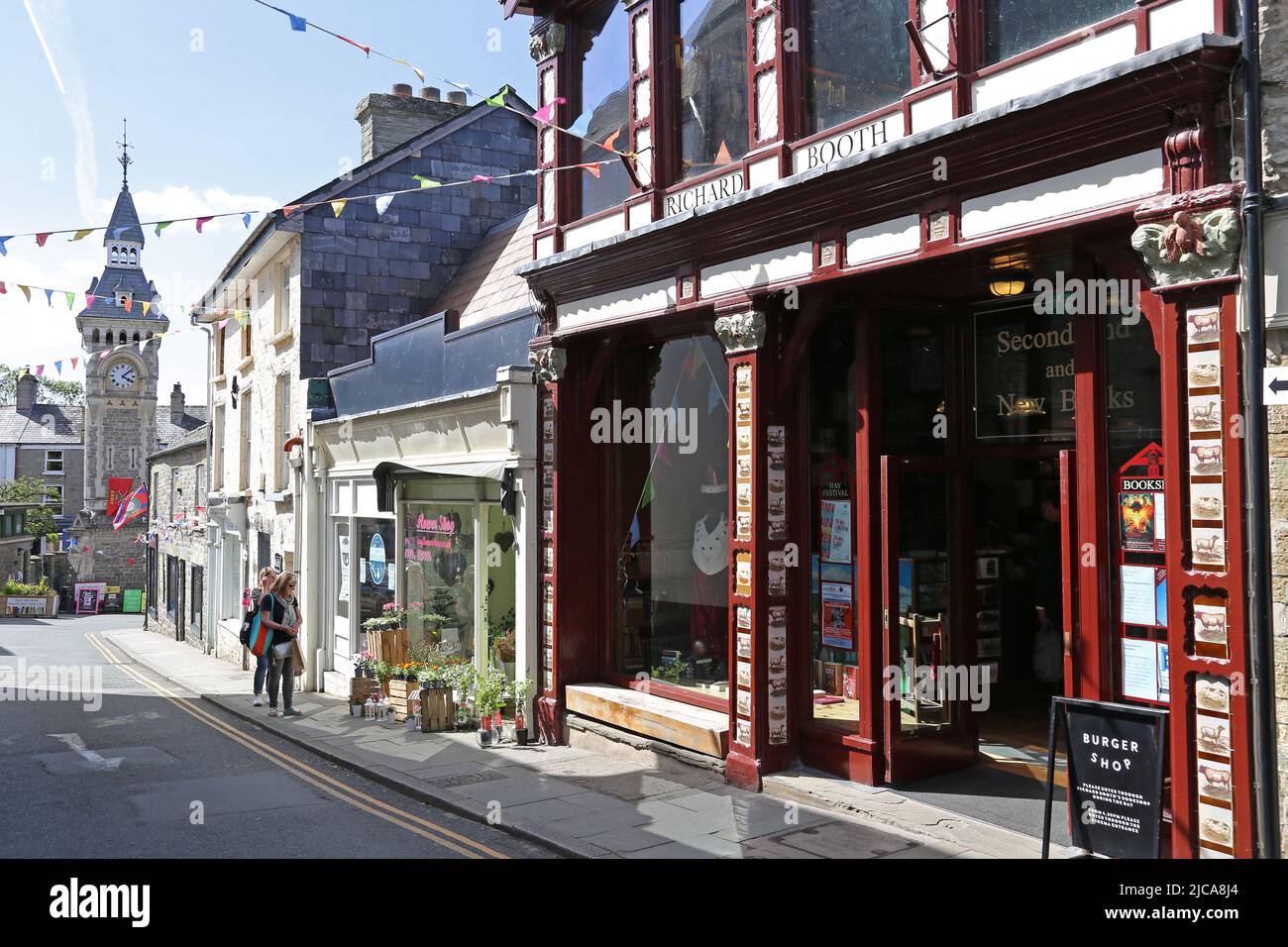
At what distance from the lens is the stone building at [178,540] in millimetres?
30344

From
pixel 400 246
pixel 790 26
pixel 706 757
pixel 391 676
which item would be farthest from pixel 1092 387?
pixel 400 246

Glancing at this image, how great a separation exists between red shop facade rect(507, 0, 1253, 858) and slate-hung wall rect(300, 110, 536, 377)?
7.16 metres

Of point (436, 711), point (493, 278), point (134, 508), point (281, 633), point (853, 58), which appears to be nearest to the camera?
point (853, 58)

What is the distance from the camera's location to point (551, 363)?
1151 centimetres

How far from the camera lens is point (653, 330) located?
10.8 metres

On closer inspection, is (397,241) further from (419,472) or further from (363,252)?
(419,472)

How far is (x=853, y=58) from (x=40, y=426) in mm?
75852

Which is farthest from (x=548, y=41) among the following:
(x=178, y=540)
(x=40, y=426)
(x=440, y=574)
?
(x=40, y=426)

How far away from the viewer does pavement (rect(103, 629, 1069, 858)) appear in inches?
289

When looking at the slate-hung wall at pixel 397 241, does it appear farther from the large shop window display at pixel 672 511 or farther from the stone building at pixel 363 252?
the large shop window display at pixel 672 511

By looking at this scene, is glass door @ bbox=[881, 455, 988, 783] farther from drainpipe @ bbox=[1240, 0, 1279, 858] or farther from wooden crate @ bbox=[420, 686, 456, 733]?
wooden crate @ bbox=[420, 686, 456, 733]

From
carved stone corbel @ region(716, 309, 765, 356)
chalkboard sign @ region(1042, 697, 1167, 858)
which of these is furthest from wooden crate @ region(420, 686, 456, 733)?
chalkboard sign @ region(1042, 697, 1167, 858)

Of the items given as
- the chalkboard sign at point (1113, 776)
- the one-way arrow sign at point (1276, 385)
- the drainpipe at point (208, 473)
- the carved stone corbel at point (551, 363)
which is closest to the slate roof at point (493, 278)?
the carved stone corbel at point (551, 363)
